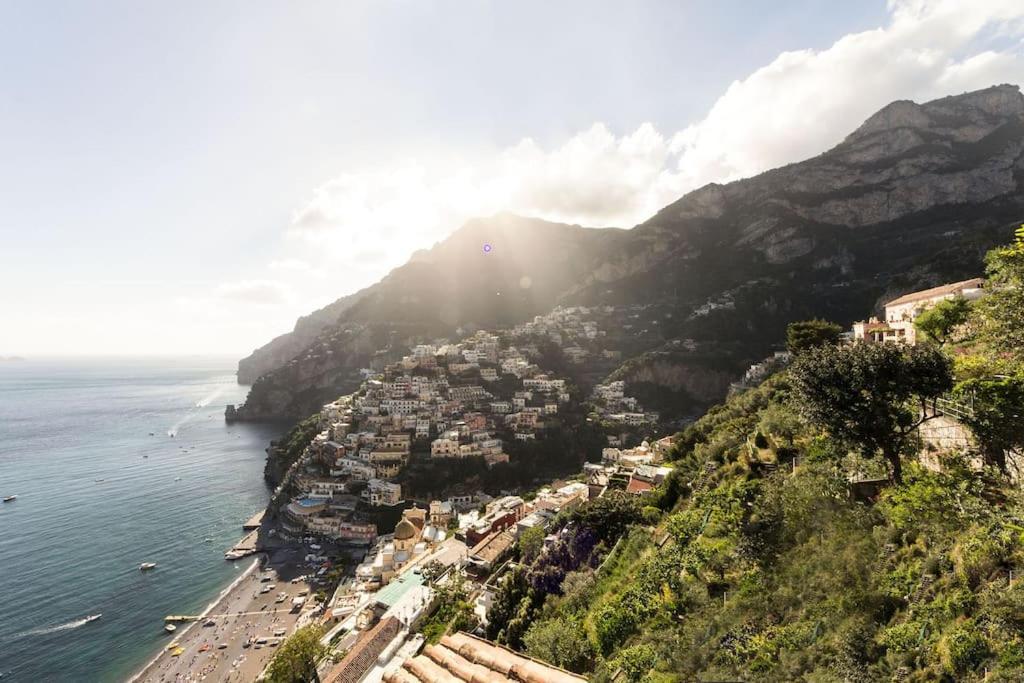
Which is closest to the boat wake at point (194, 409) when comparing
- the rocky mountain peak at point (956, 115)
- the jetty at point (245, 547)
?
the jetty at point (245, 547)

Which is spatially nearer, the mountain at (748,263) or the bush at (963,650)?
the bush at (963,650)

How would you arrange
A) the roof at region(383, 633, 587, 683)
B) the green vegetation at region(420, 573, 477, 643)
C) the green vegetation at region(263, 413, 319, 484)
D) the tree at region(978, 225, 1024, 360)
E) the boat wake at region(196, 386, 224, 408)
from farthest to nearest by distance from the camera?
the boat wake at region(196, 386, 224, 408) < the green vegetation at region(263, 413, 319, 484) < the green vegetation at region(420, 573, 477, 643) < the roof at region(383, 633, 587, 683) < the tree at region(978, 225, 1024, 360)

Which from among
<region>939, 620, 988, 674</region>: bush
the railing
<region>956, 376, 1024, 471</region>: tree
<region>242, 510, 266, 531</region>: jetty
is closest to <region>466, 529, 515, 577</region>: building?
the railing

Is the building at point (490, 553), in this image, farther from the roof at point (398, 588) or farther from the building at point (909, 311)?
the building at point (909, 311)

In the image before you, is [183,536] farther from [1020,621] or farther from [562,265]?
[562,265]

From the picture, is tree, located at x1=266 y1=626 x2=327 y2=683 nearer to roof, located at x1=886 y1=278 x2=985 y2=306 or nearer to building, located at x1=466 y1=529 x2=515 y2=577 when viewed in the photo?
building, located at x1=466 y1=529 x2=515 y2=577

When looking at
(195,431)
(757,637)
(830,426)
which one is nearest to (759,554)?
(757,637)
